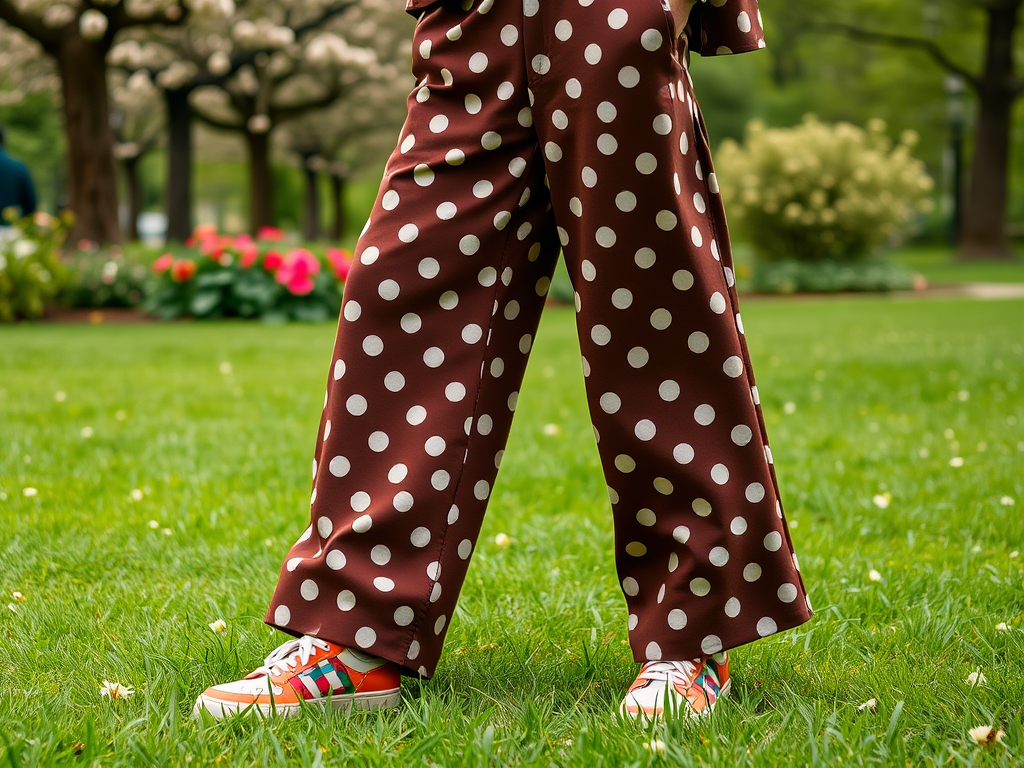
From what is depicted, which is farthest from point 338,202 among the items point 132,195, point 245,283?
point 245,283

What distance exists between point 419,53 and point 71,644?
1.22 m

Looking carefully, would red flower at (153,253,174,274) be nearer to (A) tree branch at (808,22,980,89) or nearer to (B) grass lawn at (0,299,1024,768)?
(B) grass lawn at (0,299,1024,768)

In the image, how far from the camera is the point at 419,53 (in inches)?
62.7

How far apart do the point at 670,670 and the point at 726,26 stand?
3.36ft

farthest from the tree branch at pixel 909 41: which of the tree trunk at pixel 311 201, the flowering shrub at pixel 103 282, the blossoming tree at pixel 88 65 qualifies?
the flowering shrub at pixel 103 282

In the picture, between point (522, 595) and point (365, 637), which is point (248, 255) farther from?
point (365, 637)

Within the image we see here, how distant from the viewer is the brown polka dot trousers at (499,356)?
1532 mm

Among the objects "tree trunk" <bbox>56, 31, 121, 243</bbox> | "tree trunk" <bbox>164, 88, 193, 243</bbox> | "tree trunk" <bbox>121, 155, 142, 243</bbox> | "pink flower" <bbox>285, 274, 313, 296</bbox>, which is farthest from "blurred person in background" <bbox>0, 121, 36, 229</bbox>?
"tree trunk" <bbox>121, 155, 142, 243</bbox>

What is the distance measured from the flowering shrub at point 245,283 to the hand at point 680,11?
9065 millimetres

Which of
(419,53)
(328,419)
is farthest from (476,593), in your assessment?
(419,53)

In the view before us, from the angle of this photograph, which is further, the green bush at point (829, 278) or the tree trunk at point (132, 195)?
the tree trunk at point (132, 195)

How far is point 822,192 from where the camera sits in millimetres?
16312

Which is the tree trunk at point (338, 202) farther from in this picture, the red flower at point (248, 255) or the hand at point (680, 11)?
the hand at point (680, 11)

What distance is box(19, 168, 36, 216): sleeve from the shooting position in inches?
396
